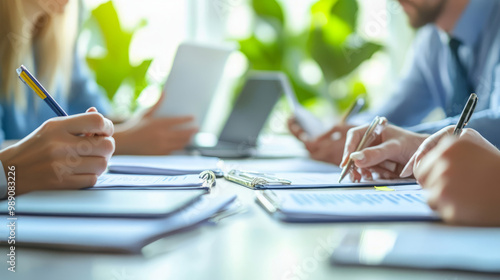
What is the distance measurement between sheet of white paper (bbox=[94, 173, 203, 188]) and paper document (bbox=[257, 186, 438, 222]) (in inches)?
4.4

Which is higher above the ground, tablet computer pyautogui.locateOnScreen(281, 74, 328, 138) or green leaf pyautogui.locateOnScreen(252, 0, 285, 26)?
green leaf pyautogui.locateOnScreen(252, 0, 285, 26)

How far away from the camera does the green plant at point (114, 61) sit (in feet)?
6.54

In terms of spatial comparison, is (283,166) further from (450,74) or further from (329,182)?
(450,74)

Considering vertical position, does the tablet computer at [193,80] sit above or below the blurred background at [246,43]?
below

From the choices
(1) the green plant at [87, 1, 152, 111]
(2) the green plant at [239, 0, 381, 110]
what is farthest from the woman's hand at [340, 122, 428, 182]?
(1) the green plant at [87, 1, 152, 111]

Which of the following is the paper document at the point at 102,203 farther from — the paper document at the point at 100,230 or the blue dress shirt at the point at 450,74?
the blue dress shirt at the point at 450,74

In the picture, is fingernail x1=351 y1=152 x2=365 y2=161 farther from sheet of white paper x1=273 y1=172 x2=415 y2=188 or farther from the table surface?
the table surface

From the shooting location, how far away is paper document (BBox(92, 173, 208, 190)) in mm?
581

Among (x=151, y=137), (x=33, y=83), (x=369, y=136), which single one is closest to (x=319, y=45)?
(x=151, y=137)

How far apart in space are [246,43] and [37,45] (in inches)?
37.8

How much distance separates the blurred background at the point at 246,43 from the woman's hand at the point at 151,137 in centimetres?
83

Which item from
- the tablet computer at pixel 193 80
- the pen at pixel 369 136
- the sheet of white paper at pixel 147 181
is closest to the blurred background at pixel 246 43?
the tablet computer at pixel 193 80

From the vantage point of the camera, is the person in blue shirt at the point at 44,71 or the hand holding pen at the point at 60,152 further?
the person in blue shirt at the point at 44,71

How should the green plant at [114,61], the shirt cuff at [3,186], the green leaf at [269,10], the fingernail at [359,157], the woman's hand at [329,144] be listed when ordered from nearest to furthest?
the shirt cuff at [3,186] → the fingernail at [359,157] → the woman's hand at [329,144] → the green plant at [114,61] → the green leaf at [269,10]
